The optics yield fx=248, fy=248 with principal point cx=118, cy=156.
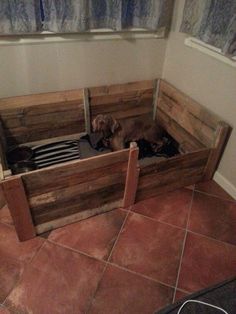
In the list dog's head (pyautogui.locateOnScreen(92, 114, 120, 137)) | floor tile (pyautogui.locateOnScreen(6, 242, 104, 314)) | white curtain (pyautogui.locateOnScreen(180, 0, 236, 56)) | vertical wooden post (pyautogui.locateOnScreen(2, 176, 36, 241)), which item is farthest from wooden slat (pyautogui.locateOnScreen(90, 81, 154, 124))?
floor tile (pyautogui.locateOnScreen(6, 242, 104, 314))

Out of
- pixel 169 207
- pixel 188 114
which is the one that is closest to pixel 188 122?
pixel 188 114

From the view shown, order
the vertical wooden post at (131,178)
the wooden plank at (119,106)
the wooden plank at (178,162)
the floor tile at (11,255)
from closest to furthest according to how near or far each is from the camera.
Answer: the floor tile at (11,255), the vertical wooden post at (131,178), the wooden plank at (178,162), the wooden plank at (119,106)

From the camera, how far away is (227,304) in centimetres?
99

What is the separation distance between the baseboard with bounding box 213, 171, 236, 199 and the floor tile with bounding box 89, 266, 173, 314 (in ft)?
2.79

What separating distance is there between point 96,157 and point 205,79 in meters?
1.02

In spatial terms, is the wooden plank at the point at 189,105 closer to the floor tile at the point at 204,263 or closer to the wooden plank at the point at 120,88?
the wooden plank at the point at 120,88

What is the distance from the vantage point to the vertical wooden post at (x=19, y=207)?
3.78ft

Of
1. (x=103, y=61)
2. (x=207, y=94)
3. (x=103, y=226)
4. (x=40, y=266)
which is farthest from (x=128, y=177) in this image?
(x=103, y=61)

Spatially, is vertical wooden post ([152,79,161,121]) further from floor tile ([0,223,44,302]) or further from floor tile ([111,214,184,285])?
floor tile ([0,223,44,302])

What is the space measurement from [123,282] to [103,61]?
153cm

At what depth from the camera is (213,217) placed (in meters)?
1.62

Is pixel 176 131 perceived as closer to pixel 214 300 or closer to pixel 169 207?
pixel 169 207

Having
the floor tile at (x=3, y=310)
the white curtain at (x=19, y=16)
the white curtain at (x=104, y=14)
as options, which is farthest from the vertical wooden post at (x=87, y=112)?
the floor tile at (x=3, y=310)

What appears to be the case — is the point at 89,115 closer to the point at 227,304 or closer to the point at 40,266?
the point at 40,266
